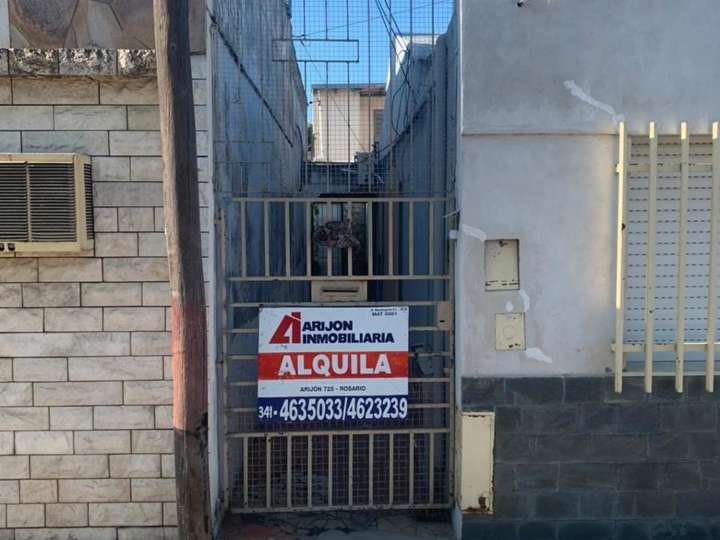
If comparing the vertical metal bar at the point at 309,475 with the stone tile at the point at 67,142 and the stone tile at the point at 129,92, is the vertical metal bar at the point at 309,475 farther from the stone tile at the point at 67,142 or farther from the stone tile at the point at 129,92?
the stone tile at the point at 129,92

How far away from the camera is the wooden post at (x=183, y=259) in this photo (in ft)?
9.61

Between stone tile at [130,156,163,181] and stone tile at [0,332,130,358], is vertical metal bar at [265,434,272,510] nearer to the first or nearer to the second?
stone tile at [0,332,130,358]

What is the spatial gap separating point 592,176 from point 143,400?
10.8ft

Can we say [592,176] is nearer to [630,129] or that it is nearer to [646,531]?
[630,129]

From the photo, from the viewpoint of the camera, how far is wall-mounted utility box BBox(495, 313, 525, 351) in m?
4.22

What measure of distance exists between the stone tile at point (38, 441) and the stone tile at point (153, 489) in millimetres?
555

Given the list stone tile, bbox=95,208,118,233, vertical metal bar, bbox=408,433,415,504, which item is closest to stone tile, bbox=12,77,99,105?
stone tile, bbox=95,208,118,233

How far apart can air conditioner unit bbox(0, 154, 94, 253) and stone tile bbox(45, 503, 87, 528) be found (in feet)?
5.57

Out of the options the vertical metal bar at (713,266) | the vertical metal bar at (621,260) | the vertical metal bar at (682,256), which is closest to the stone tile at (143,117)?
the vertical metal bar at (621,260)

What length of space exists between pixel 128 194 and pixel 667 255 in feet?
11.8

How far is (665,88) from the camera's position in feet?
13.7

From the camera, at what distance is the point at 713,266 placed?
4.12 meters

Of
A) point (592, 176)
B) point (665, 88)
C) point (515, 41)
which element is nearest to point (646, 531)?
point (592, 176)

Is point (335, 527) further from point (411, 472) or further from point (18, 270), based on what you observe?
point (18, 270)
